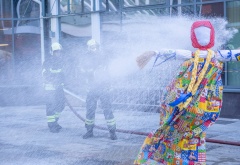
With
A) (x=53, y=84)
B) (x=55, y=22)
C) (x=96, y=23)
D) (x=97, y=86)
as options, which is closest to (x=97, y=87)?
(x=97, y=86)

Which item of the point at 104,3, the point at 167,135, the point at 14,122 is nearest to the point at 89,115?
the point at 14,122

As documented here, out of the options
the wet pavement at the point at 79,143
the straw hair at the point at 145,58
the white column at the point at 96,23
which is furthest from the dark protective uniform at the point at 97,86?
the white column at the point at 96,23

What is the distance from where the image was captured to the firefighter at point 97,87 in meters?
9.16

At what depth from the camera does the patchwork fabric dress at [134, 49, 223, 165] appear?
517 cm

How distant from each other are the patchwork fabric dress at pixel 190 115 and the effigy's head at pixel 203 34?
0.53 ft

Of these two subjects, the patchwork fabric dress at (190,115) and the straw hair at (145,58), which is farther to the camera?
the straw hair at (145,58)

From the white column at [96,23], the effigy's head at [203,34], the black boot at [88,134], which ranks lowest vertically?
the black boot at [88,134]

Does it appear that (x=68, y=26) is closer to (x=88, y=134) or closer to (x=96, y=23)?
(x=96, y=23)

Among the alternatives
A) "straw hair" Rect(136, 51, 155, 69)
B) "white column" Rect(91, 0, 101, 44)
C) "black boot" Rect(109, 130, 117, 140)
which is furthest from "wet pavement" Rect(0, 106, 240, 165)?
"white column" Rect(91, 0, 101, 44)

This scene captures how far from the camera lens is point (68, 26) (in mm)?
16125

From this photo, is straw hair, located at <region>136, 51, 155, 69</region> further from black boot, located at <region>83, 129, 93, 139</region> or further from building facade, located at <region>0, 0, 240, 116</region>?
building facade, located at <region>0, 0, 240, 116</region>

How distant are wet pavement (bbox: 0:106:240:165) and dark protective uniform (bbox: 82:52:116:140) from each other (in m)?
0.32

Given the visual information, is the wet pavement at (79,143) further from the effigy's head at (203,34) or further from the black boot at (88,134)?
the effigy's head at (203,34)

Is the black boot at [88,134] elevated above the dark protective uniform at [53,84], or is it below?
below
